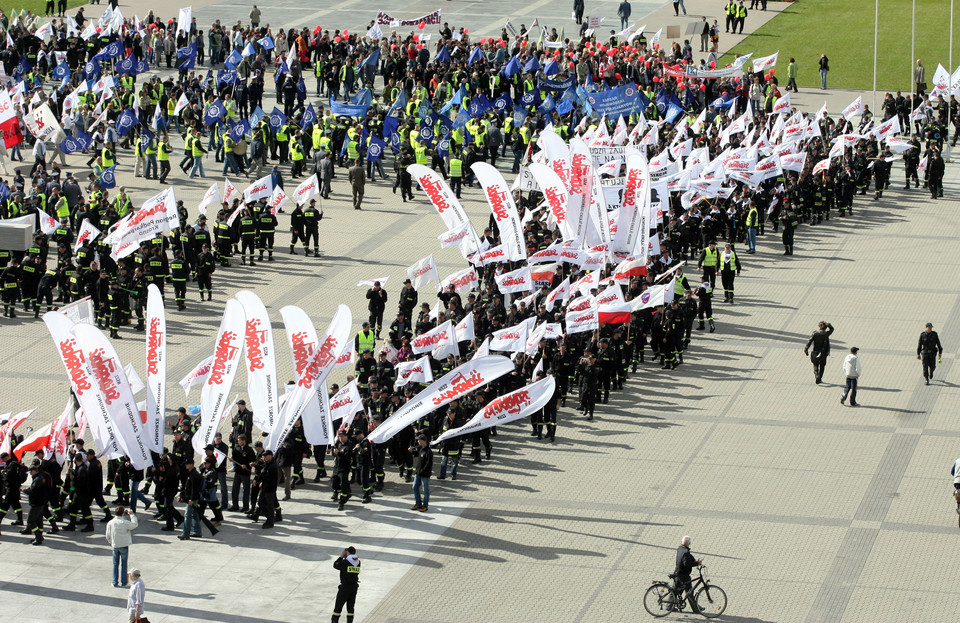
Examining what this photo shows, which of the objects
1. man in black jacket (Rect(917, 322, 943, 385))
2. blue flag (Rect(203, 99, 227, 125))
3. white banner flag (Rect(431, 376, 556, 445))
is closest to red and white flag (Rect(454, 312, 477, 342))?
white banner flag (Rect(431, 376, 556, 445))

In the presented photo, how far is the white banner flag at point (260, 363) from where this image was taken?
24.8 meters

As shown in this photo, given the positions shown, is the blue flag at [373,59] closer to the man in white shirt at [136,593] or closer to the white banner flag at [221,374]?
the white banner flag at [221,374]

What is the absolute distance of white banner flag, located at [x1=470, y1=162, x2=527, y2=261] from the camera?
32.3 metres

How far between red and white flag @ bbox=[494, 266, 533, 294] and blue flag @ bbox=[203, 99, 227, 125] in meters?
16.9

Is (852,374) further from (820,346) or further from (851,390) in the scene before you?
(820,346)

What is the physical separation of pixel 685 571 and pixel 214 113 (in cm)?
2784

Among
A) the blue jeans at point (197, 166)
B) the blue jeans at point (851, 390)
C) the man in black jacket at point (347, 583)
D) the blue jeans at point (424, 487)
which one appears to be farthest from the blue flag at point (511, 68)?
the man in black jacket at point (347, 583)

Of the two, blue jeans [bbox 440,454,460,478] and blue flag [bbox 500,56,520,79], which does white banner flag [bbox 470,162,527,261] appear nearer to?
blue jeans [bbox 440,454,460,478]

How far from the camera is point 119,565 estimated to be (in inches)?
843

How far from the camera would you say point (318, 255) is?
37.0 metres

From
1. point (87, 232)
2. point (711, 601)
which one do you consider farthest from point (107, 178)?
point (711, 601)

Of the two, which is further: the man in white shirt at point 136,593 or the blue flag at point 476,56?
the blue flag at point 476,56

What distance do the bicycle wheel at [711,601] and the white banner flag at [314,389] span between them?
666 centimetres

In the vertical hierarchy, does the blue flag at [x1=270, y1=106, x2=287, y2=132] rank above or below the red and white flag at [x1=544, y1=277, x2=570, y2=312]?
above
